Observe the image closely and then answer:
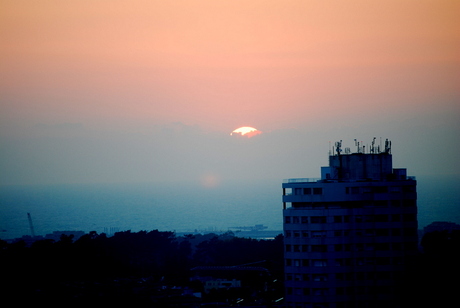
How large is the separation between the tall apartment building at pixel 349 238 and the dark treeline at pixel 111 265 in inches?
263

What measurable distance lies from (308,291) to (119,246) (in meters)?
29.1

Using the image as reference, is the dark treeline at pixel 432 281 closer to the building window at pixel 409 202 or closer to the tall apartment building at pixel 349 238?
the tall apartment building at pixel 349 238

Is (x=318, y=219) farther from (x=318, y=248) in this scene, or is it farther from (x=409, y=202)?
(x=409, y=202)

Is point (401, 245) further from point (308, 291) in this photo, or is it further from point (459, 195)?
point (459, 195)

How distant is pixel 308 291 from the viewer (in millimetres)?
27953

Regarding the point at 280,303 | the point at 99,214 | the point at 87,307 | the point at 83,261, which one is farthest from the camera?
the point at 99,214

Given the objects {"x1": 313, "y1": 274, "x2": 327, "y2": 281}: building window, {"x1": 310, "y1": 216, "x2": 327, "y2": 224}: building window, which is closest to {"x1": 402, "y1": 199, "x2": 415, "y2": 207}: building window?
{"x1": 310, "y1": 216, "x2": 327, "y2": 224}: building window

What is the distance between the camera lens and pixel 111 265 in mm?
43125

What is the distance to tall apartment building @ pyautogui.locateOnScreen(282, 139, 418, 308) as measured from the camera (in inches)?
1108

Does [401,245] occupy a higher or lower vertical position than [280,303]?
higher

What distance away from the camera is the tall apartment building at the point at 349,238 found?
28.1m

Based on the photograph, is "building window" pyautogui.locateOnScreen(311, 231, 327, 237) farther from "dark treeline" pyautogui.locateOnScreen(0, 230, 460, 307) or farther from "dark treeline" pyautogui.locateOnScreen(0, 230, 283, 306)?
"dark treeline" pyautogui.locateOnScreen(0, 230, 283, 306)

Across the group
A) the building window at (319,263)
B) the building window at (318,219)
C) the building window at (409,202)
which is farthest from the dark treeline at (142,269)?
the building window at (318,219)

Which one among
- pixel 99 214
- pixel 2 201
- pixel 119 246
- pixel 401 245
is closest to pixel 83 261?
pixel 119 246
